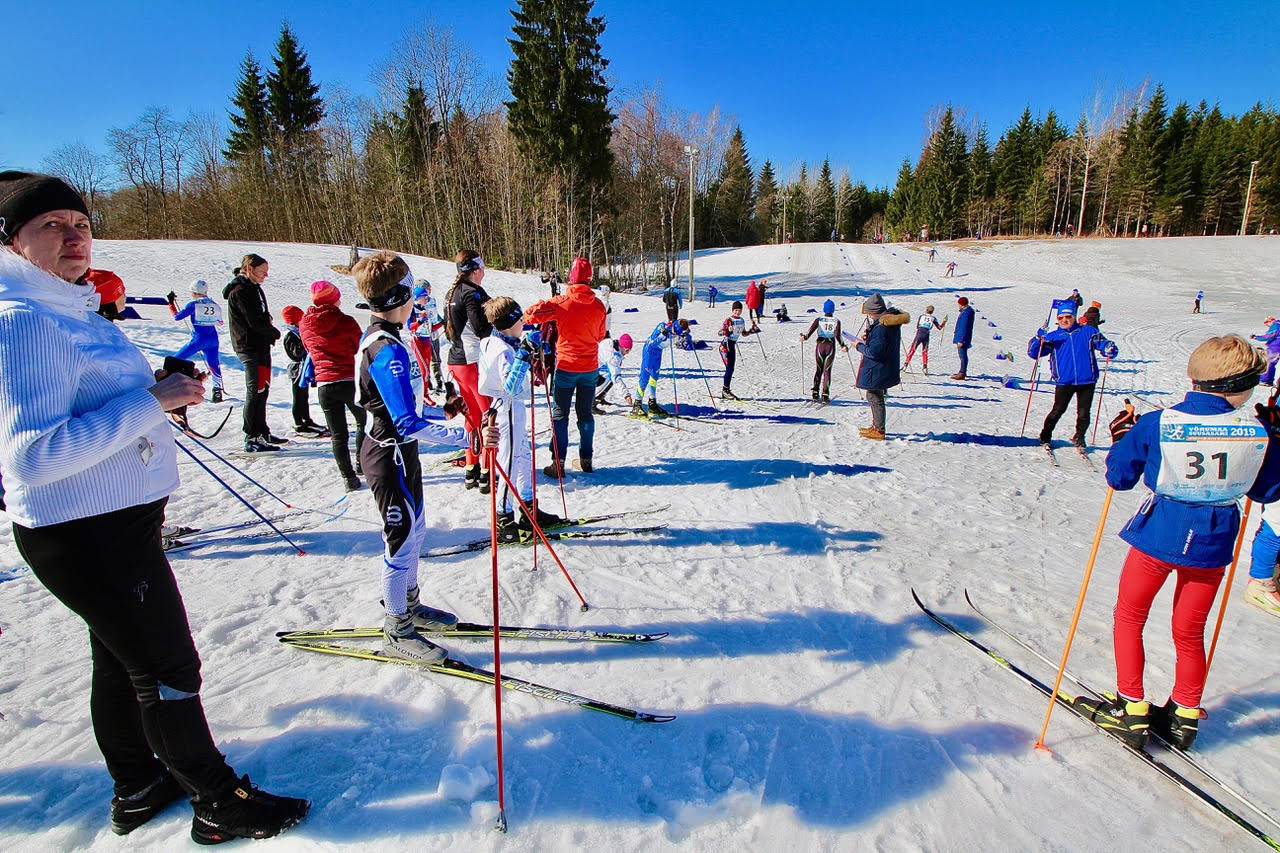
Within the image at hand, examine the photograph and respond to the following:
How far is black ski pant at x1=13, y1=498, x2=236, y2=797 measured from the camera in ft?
5.82

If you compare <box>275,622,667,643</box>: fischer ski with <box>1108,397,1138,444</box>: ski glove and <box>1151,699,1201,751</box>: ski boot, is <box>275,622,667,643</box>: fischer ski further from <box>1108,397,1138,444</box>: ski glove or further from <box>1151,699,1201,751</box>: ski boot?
<box>1108,397,1138,444</box>: ski glove

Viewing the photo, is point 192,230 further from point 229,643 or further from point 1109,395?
point 1109,395

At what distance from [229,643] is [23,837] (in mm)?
1297

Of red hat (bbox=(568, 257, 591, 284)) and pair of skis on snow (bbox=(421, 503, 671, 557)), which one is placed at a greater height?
red hat (bbox=(568, 257, 591, 284))

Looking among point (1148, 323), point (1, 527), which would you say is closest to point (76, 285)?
point (1, 527)

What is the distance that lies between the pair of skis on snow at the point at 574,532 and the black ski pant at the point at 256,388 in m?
3.77

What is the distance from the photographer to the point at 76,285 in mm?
1828

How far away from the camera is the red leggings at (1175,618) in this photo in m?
2.69

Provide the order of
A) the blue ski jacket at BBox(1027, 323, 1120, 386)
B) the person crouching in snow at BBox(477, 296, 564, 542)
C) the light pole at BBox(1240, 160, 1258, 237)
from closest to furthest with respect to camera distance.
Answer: the person crouching in snow at BBox(477, 296, 564, 542) < the blue ski jacket at BBox(1027, 323, 1120, 386) < the light pole at BBox(1240, 160, 1258, 237)

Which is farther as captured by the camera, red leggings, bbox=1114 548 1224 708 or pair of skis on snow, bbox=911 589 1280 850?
red leggings, bbox=1114 548 1224 708

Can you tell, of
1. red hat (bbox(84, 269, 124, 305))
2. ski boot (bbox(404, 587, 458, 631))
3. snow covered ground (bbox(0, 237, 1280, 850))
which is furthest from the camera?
red hat (bbox(84, 269, 124, 305))

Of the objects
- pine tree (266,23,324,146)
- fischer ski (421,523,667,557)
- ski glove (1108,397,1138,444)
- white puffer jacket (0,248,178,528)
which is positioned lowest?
fischer ski (421,523,667,557)

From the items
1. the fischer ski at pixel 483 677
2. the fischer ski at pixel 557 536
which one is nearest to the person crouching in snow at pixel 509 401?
the fischer ski at pixel 557 536

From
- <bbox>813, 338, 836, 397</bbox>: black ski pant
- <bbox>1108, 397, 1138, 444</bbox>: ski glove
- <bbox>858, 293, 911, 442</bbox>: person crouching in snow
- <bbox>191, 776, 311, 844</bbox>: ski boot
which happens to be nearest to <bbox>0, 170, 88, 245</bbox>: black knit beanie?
<bbox>191, 776, 311, 844</bbox>: ski boot
